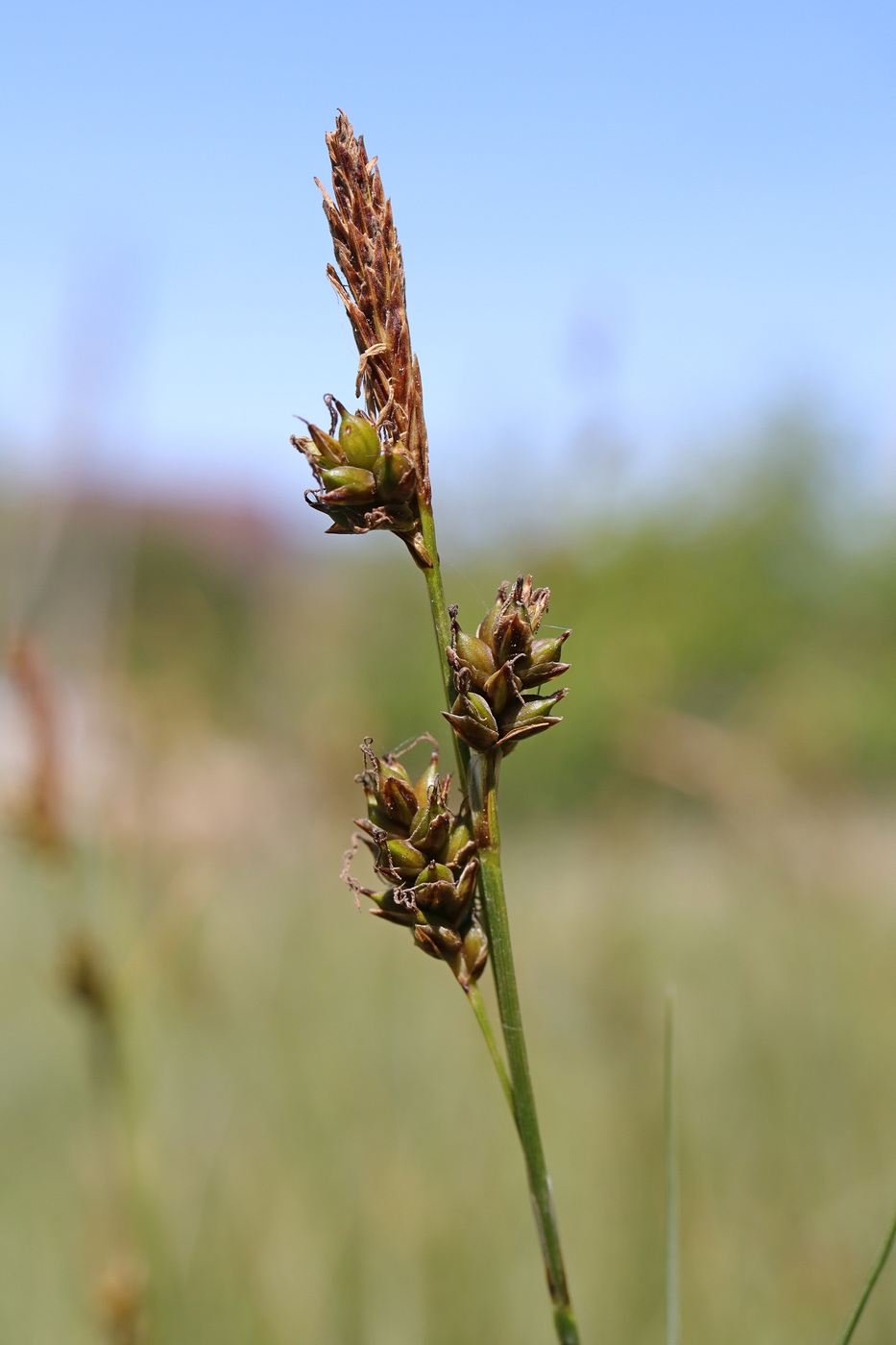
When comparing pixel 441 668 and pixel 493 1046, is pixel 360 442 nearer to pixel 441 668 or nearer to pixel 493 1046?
pixel 441 668

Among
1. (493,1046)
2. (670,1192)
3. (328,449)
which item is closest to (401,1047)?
(670,1192)

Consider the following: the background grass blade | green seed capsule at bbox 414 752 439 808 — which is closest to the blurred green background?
green seed capsule at bbox 414 752 439 808

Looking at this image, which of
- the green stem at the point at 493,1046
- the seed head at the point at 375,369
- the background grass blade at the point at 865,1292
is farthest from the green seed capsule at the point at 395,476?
the background grass blade at the point at 865,1292

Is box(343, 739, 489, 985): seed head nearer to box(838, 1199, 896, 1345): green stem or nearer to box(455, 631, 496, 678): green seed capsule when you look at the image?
box(455, 631, 496, 678): green seed capsule

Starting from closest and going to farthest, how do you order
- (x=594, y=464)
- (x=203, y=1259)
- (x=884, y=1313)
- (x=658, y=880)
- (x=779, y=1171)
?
1. (x=884, y=1313)
2. (x=203, y=1259)
3. (x=779, y=1171)
4. (x=594, y=464)
5. (x=658, y=880)

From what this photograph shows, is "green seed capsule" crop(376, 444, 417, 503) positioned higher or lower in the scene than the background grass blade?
higher

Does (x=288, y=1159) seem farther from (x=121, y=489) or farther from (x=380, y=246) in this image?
(x=380, y=246)

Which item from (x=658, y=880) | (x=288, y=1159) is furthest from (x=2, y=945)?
(x=658, y=880)

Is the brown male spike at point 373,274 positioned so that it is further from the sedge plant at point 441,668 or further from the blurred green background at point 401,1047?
the blurred green background at point 401,1047
